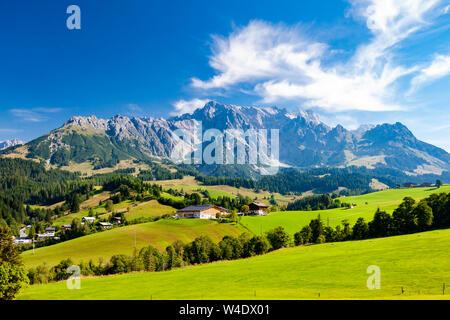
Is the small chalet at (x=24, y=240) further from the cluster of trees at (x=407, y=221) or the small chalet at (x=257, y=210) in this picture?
the cluster of trees at (x=407, y=221)

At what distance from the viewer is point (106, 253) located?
9162 centimetres

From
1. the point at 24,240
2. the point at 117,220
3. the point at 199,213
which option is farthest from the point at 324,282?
the point at 24,240

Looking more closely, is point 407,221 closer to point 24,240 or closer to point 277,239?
point 277,239

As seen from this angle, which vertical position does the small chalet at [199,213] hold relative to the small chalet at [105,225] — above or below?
above

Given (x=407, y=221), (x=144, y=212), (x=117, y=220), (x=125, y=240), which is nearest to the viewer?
(x=407, y=221)

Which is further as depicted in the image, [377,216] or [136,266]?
[377,216]

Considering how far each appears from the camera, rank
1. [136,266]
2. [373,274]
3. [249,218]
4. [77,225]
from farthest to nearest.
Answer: [249,218] < [77,225] < [136,266] < [373,274]

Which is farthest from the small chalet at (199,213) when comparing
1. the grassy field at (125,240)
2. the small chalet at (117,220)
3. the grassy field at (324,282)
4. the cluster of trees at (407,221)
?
the grassy field at (324,282)

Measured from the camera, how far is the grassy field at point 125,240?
92.0 m

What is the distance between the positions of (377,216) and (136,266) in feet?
264

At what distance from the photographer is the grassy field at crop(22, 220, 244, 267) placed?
9197 centimetres

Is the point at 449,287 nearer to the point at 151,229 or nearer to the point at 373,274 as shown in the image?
the point at 373,274

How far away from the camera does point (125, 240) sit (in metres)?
108
